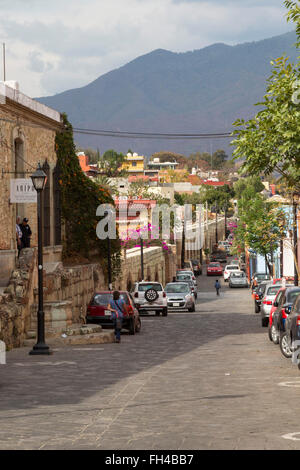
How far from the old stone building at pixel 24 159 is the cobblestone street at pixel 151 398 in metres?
5.49

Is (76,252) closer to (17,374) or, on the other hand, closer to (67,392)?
(17,374)

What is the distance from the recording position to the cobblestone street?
31.9 ft

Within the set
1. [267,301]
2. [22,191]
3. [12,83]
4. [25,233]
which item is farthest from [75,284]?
[12,83]

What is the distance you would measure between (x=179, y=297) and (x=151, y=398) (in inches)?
1243

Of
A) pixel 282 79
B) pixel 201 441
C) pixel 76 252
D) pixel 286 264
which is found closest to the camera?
pixel 201 441

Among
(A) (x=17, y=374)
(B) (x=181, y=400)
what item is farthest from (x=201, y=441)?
(A) (x=17, y=374)

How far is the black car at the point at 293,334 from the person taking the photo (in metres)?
16.8

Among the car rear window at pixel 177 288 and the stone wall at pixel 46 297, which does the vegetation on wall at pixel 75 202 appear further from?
the car rear window at pixel 177 288

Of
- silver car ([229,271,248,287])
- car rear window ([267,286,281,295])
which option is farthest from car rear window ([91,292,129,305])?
silver car ([229,271,248,287])

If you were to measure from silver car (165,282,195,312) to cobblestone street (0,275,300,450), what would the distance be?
68.6 feet

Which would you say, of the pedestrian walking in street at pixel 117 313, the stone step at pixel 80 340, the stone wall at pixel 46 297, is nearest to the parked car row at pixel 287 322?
the pedestrian walking in street at pixel 117 313

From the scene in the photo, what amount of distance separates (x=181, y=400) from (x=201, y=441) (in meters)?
3.49

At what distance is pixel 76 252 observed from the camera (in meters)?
37.4

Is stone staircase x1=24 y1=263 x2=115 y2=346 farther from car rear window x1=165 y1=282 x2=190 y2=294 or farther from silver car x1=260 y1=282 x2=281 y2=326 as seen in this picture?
car rear window x1=165 y1=282 x2=190 y2=294
